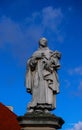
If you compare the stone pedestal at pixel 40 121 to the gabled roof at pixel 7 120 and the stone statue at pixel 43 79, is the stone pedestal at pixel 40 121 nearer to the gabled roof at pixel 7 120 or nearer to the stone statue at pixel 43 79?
the stone statue at pixel 43 79

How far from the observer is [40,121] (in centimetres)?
1363

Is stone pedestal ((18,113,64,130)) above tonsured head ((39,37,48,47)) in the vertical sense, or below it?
below

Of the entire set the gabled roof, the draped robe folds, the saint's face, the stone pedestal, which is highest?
the gabled roof

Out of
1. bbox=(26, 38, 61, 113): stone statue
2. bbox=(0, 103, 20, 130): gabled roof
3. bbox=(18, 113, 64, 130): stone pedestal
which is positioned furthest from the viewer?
bbox=(0, 103, 20, 130): gabled roof

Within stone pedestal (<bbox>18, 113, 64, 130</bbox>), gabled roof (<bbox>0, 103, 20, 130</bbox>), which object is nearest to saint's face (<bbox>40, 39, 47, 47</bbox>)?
stone pedestal (<bbox>18, 113, 64, 130</bbox>)

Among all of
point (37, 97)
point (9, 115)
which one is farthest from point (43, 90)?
point (9, 115)

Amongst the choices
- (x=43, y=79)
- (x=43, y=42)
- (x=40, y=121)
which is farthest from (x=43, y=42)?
(x=40, y=121)

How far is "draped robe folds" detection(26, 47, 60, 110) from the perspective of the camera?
14.1 metres

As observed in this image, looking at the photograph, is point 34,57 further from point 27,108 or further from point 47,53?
point 27,108

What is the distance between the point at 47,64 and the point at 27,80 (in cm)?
86

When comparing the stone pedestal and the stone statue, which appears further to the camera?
the stone statue

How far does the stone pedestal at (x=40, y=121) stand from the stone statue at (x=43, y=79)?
1.30 ft

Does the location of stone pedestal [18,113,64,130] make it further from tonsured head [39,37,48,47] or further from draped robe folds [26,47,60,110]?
tonsured head [39,37,48,47]

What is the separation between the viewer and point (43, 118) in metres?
13.6
